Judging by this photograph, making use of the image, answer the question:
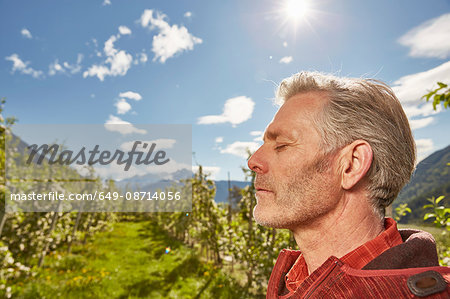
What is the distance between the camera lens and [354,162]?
3.74 feet

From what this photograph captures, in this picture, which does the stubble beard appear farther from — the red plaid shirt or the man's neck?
the red plaid shirt

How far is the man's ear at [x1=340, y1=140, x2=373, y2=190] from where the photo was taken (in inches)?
43.4

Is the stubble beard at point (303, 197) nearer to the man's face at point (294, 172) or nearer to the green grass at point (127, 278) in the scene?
the man's face at point (294, 172)

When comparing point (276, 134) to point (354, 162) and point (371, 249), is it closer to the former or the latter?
point (354, 162)

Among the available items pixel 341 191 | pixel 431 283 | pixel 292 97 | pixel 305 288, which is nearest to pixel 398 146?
pixel 341 191

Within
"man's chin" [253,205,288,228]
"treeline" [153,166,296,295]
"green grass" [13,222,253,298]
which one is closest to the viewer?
"man's chin" [253,205,288,228]

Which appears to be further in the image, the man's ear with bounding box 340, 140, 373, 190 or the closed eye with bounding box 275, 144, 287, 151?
the closed eye with bounding box 275, 144, 287, 151

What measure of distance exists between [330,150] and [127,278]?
1069 cm

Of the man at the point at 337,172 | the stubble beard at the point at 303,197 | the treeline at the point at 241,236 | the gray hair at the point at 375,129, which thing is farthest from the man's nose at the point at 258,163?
A: the treeline at the point at 241,236

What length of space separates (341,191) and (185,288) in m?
8.67

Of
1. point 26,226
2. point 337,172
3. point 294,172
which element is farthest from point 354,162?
point 26,226

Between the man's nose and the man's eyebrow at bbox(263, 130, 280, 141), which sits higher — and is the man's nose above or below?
below

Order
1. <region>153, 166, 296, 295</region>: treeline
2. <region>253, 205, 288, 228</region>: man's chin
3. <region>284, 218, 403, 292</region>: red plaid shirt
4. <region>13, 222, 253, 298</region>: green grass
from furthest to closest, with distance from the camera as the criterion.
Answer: <region>13, 222, 253, 298</region>: green grass < <region>153, 166, 296, 295</region>: treeline < <region>253, 205, 288, 228</region>: man's chin < <region>284, 218, 403, 292</region>: red plaid shirt

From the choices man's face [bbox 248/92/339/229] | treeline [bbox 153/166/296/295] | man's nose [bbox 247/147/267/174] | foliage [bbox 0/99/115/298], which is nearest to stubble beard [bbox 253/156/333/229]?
man's face [bbox 248/92/339/229]
